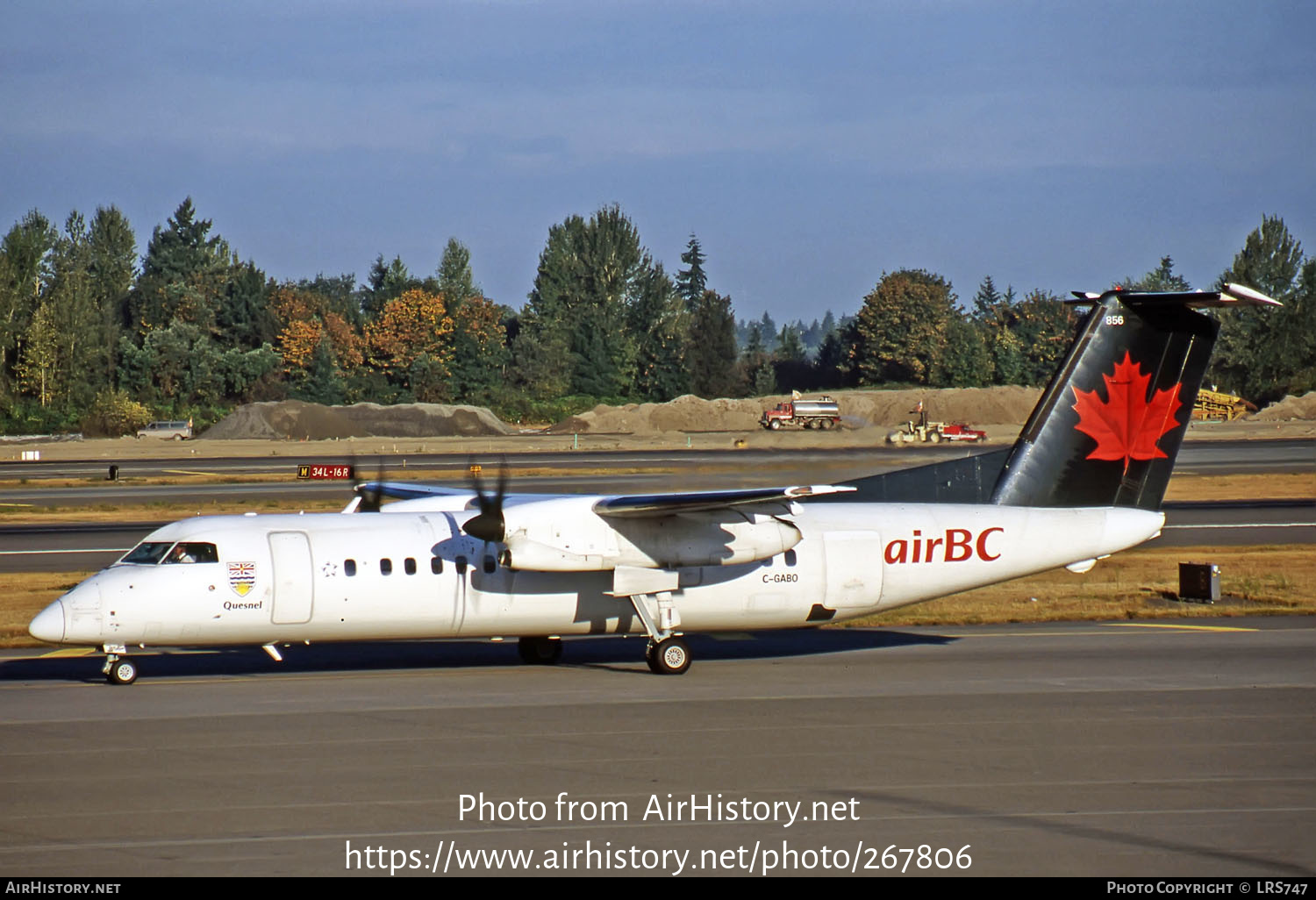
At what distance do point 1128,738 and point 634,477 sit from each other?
4088 centimetres

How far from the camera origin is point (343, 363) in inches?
4545

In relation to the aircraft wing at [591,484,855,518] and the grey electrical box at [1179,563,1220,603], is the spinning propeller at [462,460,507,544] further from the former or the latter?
the grey electrical box at [1179,563,1220,603]

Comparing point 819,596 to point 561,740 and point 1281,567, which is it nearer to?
point 561,740

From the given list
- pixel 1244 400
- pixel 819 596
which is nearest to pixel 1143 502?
pixel 819 596

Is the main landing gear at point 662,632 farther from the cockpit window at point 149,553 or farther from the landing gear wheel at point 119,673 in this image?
the landing gear wheel at point 119,673

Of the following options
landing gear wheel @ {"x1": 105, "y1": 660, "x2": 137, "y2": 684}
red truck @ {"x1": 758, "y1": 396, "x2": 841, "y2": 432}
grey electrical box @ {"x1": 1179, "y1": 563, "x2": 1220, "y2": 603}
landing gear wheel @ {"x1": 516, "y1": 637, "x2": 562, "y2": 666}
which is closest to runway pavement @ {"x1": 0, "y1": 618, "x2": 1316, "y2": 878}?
landing gear wheel @ {"x1": 105, "y1": 660, "x2": 137, "y2": 684}

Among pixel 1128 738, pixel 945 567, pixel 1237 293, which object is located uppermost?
pixel 1237 293

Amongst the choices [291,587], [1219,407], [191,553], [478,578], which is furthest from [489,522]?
[1219,407]

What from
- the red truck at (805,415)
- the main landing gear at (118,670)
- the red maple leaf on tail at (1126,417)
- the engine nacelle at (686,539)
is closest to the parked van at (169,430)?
the red truck at (805,415)

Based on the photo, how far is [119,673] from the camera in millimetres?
18781

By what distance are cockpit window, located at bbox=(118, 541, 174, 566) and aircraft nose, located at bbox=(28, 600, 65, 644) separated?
118cm

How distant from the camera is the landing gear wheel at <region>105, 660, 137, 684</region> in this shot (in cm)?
1875

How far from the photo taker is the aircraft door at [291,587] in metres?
18.3
